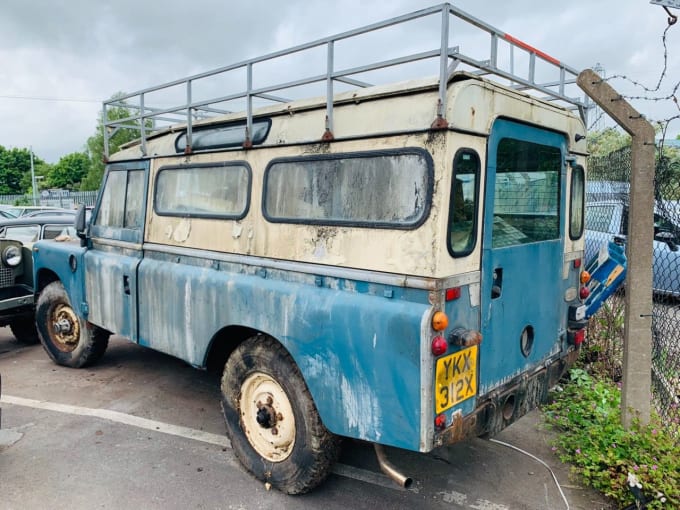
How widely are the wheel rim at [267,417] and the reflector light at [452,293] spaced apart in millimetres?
1281

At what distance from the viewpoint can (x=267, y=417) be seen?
11.1 ft

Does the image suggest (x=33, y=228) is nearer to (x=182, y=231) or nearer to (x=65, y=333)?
(x=65, y=333)

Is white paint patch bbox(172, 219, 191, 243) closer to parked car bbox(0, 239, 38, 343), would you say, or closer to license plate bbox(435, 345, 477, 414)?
license plate bbox(435, 345, 477, 414)

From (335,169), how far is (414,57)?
78cm

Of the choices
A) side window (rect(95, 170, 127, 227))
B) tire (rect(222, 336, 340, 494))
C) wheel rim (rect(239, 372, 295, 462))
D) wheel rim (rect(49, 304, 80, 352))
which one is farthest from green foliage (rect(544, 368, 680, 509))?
wheel rim (rect(49, 304, 80, 352))

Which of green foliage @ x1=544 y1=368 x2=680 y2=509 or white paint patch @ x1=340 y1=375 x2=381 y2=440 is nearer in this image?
white paint patch @ x1=340 y1=375 x2=381 y2=440

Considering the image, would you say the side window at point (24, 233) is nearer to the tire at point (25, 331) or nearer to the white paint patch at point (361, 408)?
the tire at point (25, 331)

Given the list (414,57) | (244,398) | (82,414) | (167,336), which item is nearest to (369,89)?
(414,57)

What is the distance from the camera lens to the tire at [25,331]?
21.4ft

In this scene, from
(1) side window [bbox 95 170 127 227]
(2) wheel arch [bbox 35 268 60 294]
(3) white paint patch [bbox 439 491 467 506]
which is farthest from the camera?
(2) wheel arch [bbox 35 268 60 294]

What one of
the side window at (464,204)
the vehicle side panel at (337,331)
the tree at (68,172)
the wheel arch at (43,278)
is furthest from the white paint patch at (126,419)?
the tree at (68,172)

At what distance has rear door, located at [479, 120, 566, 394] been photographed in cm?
299

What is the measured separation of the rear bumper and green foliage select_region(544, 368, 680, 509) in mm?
452

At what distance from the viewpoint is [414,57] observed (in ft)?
8.79
